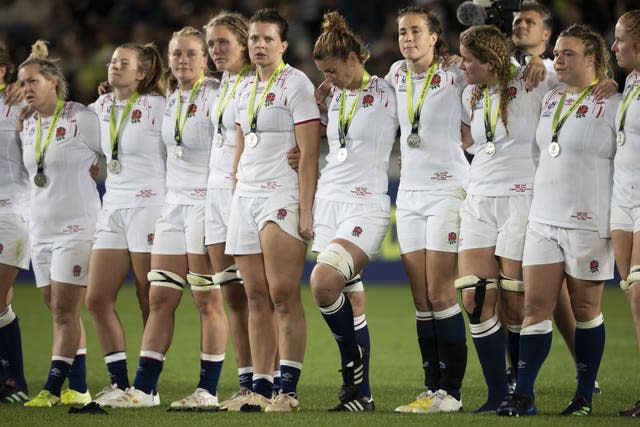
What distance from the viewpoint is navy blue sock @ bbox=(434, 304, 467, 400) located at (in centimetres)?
674

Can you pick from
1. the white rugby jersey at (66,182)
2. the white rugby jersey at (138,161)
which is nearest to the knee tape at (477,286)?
the white rugby jersey at (138,161)

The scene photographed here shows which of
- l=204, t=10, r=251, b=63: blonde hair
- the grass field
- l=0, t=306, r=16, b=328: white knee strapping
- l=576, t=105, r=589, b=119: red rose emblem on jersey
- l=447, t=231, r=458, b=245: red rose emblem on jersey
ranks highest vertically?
l=204, t=10, r=251, b=63: blonde hair

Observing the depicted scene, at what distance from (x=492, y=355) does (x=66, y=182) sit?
2856 millimetres

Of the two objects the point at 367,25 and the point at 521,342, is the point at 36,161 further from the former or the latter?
the point at 367,25

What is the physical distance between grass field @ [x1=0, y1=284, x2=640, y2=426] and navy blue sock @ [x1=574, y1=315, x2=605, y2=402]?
19 centimetres

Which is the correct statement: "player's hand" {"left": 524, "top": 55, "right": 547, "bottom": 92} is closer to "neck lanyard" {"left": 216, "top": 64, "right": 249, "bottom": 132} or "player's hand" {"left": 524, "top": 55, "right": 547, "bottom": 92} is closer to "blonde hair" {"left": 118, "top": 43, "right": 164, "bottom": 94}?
"neck lanyard" {"left": 216, "top": 64, "right": 249, "bottom": 132}

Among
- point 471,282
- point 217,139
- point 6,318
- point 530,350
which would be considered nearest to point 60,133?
point 217,139

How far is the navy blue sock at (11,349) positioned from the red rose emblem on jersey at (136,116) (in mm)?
1595

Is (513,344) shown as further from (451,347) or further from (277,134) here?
(277,134)

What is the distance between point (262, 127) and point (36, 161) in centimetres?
159

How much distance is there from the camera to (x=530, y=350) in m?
6.39

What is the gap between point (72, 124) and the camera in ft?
24.7

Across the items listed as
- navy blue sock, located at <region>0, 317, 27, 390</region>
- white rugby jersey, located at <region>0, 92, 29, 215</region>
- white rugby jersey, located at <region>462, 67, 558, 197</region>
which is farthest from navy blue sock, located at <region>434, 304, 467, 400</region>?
white rugby jersey, located at <region>0, 92, 29, 215</region>

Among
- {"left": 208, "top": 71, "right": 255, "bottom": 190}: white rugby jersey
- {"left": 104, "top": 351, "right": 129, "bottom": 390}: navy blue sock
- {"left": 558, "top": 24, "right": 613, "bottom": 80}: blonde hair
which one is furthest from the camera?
{"left": 104, "top": 351, "right": 129, "bottom": 390}: navy blue sock
